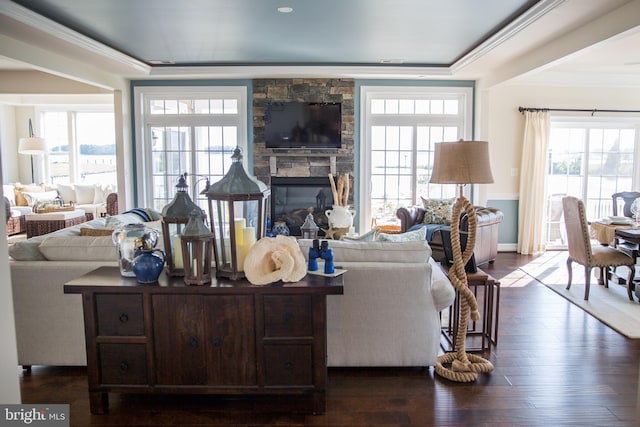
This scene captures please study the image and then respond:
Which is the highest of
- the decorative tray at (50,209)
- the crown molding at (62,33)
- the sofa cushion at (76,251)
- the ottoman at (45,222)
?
the crown molding at (62,33)

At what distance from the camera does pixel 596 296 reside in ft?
17.0

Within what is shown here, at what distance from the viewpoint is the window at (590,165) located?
775cm

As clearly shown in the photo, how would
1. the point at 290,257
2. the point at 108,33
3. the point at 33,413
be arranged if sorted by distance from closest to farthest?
the point at 33,413, the point at 290,257, the point at 108,33

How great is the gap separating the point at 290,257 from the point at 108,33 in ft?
12.9

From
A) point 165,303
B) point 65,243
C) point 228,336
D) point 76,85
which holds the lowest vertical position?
point 228,336

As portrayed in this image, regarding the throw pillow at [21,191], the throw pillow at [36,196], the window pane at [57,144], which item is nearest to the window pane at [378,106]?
the throw pillow at [36,196]

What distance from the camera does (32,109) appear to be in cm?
1073

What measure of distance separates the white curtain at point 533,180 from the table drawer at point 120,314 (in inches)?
248

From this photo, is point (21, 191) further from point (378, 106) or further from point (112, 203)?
point (378, 106)

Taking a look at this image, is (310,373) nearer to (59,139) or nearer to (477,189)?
(477,189)

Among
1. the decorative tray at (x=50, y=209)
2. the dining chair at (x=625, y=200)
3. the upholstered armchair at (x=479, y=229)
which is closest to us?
the upholstered armchair at (x=479, y=229)

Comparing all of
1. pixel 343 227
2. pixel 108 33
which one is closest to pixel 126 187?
pixel 108 33

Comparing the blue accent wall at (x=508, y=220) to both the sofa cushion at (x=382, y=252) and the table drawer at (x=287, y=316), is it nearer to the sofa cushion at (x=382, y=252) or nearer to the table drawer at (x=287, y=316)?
the sofa cushion at (x=382, y=252)

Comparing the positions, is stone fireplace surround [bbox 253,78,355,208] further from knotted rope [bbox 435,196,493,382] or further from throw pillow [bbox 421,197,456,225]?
knotted rope [bbox 435,196,493,382]
